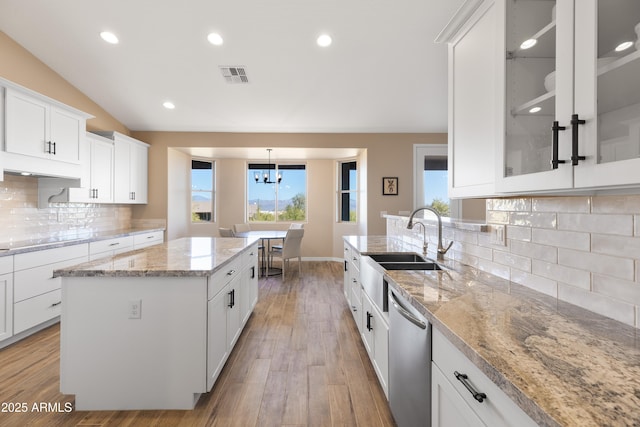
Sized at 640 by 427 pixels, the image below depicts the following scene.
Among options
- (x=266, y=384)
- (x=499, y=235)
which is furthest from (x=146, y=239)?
(x=499, y=235)

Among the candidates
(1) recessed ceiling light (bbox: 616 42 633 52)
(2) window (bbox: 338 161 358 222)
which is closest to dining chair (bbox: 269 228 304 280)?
(2) window (bbox: 338 161 358 222)

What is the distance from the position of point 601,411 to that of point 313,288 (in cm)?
405

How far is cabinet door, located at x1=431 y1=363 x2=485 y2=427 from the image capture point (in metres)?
0.86

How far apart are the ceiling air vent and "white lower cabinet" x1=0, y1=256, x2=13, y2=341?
2971mm

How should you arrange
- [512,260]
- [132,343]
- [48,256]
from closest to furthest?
[512,260] < [132,343] < [48,256]

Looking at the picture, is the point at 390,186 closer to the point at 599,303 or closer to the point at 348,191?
the point at 348,191

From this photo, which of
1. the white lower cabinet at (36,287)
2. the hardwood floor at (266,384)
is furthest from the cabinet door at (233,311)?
the white lower cabinet at (36,287)

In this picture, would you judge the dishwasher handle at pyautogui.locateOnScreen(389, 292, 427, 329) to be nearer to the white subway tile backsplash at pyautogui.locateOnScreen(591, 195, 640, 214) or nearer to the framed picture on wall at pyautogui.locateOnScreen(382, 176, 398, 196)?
the white subway tile backsplash at pyautogui.locateOnScreen(591, 195, 640, 214)

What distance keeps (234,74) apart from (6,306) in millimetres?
3377

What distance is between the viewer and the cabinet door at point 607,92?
0.71 metres

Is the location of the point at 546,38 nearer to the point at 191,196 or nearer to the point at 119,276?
the point at 119,276

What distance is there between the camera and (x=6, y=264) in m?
2.53

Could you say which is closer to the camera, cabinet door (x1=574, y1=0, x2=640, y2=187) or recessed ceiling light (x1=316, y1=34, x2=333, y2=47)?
cabinet door (x1=574, y1=0, x2=640, y2=187)

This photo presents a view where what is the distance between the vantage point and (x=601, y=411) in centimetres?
54
